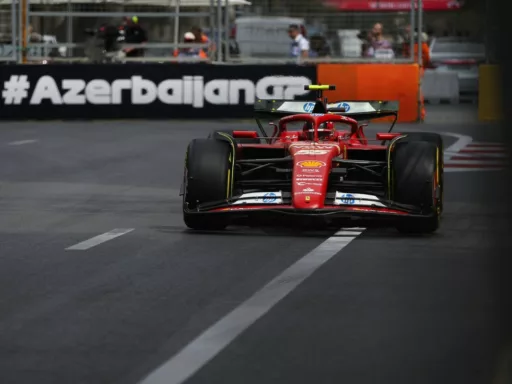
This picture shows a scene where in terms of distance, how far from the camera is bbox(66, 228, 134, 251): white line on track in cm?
879

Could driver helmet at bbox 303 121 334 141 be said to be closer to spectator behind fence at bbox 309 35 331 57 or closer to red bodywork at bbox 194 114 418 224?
red bodywork at bbox 194 114 418 224

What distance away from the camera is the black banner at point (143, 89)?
25328 mm

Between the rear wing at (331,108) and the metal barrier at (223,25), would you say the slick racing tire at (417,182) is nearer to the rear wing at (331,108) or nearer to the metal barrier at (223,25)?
the rear wing at (331,108)

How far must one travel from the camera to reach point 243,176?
9969mm

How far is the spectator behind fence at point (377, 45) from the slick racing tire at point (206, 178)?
16.0 metres

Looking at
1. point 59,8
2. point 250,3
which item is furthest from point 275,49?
point 59,8

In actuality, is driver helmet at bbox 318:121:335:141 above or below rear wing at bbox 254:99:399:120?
below

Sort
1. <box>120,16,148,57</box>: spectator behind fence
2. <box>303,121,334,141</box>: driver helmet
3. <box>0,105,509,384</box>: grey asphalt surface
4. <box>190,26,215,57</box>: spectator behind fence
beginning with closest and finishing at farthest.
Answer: <box>0,105,509,384</box>: grey asphalt surface → <box>303,121,334,141</box>: driver helmet → <box>190,26,215,57</box>: spectator behind fence → <box>120,16,148,57</box>: spectator behind fence

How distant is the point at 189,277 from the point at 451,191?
635cm

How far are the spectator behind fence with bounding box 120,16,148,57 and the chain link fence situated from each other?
0.29 feet

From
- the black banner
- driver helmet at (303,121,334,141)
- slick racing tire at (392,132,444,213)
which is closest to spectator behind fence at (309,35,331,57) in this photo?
the black banner

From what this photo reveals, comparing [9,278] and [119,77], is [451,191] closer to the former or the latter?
[9,278]

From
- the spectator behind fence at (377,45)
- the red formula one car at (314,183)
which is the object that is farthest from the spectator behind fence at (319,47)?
the red formula one car at (314,183)

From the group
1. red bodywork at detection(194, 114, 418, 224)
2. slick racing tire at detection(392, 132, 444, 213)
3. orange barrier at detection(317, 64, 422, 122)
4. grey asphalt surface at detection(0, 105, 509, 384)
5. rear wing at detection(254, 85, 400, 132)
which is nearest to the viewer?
grey asphalt surface at detection(0, 105, 509, 384)
